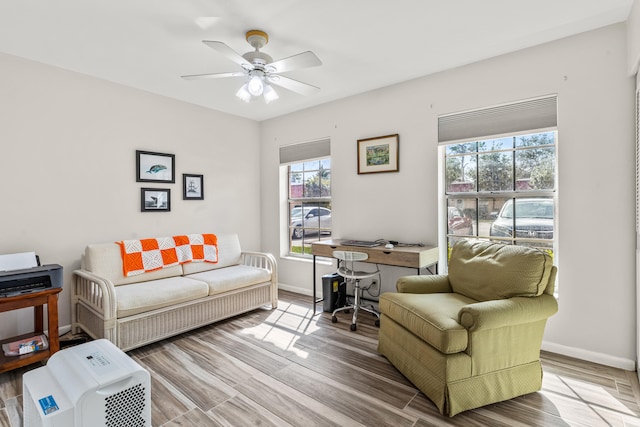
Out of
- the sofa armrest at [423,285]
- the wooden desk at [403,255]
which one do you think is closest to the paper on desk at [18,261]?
the wooden desk at [403,255]

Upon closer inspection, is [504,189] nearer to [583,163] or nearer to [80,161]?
[583,163]

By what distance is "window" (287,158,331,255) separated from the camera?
4418 millimetres

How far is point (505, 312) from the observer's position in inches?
76.8

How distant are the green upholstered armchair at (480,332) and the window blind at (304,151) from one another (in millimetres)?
2365

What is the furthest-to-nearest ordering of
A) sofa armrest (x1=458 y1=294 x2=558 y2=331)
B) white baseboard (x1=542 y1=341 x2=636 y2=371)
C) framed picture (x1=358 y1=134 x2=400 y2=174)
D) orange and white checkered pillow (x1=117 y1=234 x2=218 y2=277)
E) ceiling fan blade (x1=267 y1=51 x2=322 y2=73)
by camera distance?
framed picture (x1=358 y1=134 x2=400 y2=174) → orange and white checkered pillow (x1=117 y1=234 x2=218 y2=277) → white baseboard (x1=542 y1=341 x2=636 y2=371) → ceiling fan blade (x1=267 y1=51 x2=322 y2=73) → sofa armrest (x1=458 y1=294 x2=558 y2=331)

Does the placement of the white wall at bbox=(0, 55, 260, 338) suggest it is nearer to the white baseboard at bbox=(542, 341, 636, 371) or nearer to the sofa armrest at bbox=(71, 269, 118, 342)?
the sofa armrest at bbox=(71, 269, 118, 342)

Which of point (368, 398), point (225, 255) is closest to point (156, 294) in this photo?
point (225, 255)

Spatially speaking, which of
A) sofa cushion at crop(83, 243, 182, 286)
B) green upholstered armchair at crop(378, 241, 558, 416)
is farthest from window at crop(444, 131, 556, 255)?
sofa cushion at crop(83, 243, 182, 286)

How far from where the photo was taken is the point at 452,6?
7.18ft

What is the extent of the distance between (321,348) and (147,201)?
8.39 feet

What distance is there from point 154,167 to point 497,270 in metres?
3.64

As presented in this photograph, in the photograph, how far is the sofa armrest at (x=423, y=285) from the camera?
2.63m

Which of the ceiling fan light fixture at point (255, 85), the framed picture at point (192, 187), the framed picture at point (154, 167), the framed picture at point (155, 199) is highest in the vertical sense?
the ceiling fan light fixture at point (255, 85)

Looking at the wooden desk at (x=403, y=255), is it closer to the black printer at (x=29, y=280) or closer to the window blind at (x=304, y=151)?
the window blind at (x=304, y=151)
